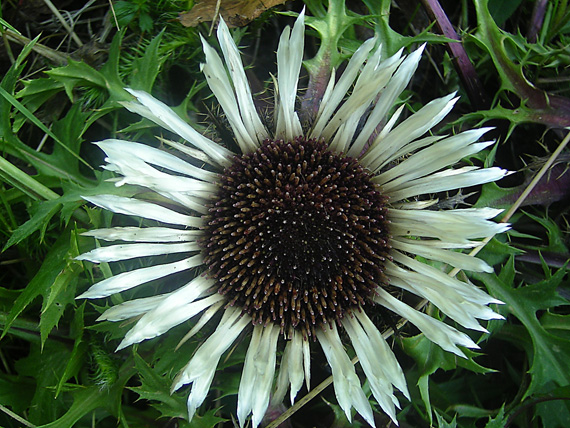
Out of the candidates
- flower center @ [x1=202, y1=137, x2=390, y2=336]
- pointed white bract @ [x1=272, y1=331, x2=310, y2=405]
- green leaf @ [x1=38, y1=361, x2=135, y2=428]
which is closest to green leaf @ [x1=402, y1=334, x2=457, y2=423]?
flower center @ [x1=202, y1=137, x2=390, y2=336]

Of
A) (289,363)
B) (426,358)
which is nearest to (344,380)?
(289,363)

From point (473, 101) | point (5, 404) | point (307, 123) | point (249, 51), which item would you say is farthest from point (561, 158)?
point (5, 404)

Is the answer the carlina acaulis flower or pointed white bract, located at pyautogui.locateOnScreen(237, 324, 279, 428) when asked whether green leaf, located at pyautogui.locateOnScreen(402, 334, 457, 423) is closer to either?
the carlina acaulis flower

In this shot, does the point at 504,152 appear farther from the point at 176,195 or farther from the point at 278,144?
the point at 176,195

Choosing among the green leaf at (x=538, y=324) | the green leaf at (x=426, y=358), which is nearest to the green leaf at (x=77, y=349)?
the green leaf at (x=426, y=358)

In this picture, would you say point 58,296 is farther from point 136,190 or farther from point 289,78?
point 289,78

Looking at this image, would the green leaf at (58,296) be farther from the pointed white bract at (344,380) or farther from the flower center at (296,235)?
the pointed white bract at (344,380)
